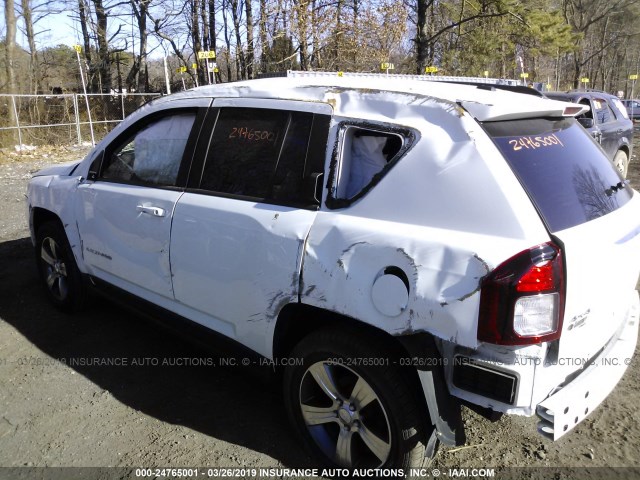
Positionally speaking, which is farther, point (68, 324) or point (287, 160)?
point (68, 324)

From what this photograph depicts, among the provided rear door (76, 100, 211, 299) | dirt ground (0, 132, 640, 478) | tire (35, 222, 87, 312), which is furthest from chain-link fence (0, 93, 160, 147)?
dirt ground (0, 132, 640, 478)

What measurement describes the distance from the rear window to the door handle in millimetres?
1962

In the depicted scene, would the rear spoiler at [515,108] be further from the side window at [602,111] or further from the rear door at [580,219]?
the side window at [602,111]

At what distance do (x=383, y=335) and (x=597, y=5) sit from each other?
170 feet

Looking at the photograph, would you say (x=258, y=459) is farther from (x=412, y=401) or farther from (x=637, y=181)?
(x=637, y=181)

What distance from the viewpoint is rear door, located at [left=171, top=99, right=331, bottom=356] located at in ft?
8.40

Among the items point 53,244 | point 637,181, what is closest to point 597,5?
point 637,181

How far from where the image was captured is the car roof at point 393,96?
2.25m

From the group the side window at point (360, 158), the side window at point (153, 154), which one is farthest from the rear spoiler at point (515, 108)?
the side window at point (153, 154)

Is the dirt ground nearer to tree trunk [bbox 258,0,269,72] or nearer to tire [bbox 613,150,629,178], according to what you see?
tire [bbox 613,150,629,178]

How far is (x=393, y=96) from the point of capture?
7.86 ft

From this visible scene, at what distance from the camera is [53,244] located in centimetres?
446

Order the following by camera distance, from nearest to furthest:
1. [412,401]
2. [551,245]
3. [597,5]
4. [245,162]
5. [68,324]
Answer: [551,245]
[412,401]
[245,162]
[68,324]
[597,5]

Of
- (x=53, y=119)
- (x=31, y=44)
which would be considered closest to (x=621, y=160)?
(x=53, y=119)
